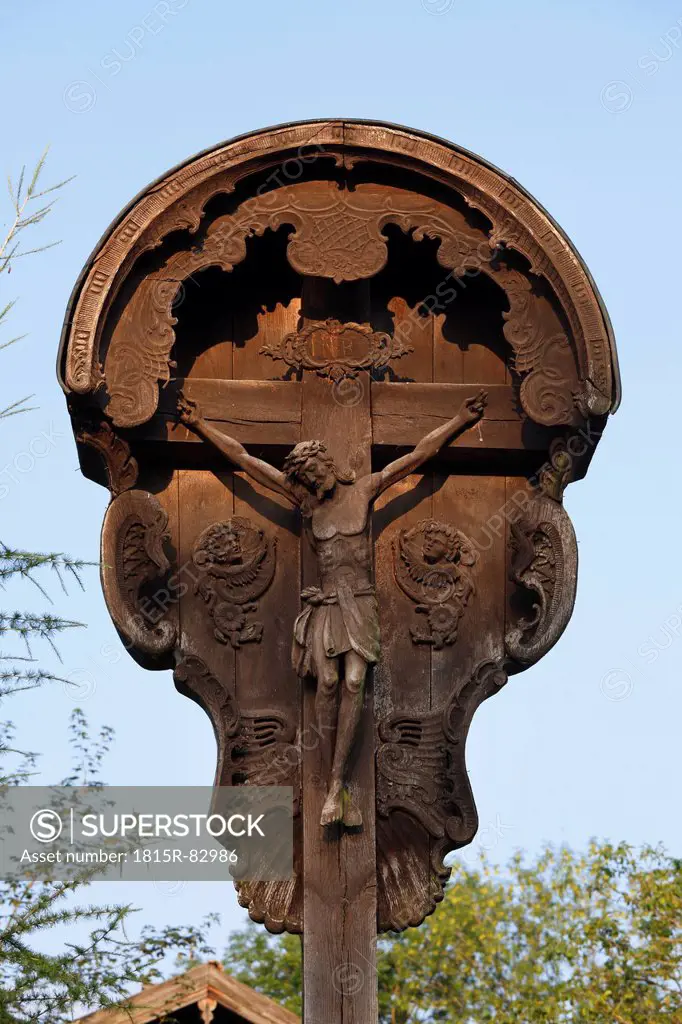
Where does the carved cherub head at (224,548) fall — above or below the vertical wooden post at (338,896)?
above

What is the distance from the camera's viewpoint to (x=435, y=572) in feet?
26.5

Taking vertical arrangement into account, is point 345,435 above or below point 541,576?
above

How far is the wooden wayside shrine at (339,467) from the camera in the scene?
7.61 metres

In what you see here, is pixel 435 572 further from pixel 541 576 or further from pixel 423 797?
pixel 423 797

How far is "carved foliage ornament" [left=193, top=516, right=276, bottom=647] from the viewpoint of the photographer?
26.0ft

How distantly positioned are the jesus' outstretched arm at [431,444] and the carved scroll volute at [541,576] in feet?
1.45

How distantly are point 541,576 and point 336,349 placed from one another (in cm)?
133

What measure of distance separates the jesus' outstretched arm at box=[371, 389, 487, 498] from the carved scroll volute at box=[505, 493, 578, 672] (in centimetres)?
44

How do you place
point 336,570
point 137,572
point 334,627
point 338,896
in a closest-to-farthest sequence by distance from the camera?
point 338,896 < point 334,627 < point 336,570 < point 137,572

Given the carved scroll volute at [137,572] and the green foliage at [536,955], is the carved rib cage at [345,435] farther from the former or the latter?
the green foliage at [536,955]

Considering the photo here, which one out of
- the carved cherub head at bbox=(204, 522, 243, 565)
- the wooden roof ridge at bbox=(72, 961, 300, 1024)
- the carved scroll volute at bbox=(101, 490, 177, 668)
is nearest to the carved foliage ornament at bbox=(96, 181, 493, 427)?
the carved scroll volute at bbox=(101, 490, 177, 668)

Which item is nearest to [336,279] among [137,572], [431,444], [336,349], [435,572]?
[336,349]

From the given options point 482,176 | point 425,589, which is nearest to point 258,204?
point 482,176

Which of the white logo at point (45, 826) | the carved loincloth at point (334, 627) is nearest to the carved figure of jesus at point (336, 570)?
the carved loincloth at point (334, 627)
